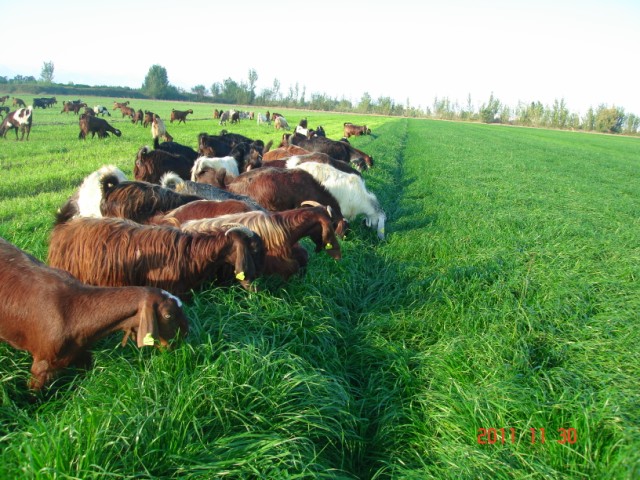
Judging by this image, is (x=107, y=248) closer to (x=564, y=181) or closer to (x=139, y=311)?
(x=139, y=311)

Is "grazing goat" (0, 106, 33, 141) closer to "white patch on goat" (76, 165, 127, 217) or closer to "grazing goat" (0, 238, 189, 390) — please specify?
"white patch on goat" (76, 165, 127, 217)

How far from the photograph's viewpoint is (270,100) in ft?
372

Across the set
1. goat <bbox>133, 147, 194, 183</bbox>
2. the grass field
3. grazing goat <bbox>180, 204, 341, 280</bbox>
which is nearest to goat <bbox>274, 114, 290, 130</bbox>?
goat <bbox>133, 147, 194, 183</bbox>

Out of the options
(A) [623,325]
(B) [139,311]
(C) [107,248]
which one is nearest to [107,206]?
(C) [107,248]

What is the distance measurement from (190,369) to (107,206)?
348cm

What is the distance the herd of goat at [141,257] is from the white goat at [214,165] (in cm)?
139

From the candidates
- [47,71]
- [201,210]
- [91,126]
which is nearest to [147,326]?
[201,210]

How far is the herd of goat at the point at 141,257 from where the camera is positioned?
3.01 m

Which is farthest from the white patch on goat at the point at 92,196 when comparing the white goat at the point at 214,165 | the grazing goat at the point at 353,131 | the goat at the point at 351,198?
the grazing goat at the point at 353,131

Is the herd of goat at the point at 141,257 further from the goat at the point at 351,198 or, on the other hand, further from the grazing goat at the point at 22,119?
the grazing goat at the point at 22,119

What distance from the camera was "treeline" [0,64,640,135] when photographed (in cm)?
8063

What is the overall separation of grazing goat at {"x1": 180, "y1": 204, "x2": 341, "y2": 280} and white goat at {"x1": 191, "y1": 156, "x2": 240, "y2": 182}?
4.19 meters

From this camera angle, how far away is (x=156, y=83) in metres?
91.9
